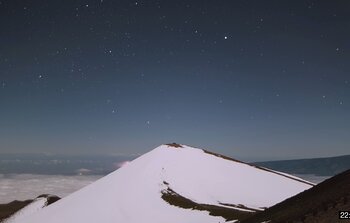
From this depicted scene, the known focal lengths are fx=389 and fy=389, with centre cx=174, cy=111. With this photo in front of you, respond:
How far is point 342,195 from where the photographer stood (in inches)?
967

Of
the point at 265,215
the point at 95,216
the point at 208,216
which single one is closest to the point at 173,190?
the point at 95,216

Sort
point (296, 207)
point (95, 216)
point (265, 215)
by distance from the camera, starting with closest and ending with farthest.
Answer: point (296, 207) → point (265, 215) → point (95, 216)

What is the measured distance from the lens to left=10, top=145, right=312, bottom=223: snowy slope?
181 feet

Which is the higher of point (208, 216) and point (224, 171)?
point (224, 171)

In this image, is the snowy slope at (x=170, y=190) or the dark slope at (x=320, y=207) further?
the snowy slope at (x=170, y=190)

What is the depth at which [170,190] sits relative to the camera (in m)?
64.4

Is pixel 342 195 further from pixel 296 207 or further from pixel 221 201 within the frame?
pixel 221 201

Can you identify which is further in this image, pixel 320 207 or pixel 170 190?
pixel 170 190

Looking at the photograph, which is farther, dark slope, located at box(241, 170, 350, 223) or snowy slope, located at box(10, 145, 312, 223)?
snowy slope, located at box(10, 145, 312, 223)

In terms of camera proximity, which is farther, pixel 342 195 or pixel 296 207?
pixel 296 207

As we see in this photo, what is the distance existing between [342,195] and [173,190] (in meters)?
42.4

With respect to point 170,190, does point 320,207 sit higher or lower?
higher

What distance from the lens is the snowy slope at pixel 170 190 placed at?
5512cm

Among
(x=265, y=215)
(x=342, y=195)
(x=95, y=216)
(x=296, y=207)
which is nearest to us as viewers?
(x=342, y=195)
